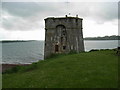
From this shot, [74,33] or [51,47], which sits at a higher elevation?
[74,33]

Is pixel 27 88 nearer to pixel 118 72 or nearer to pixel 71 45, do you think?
pixel 118 72

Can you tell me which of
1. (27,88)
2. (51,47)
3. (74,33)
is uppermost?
(74,33)

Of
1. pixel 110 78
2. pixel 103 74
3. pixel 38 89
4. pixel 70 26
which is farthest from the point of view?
pixel 70 26

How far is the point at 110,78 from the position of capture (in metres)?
12.8

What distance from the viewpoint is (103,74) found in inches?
544

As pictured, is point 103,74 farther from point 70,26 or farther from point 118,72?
point 70,26

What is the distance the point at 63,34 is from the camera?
36.1 meters

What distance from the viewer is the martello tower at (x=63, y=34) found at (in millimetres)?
35438

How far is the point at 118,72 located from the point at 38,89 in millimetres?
7080

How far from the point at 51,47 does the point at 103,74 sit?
77.3ft

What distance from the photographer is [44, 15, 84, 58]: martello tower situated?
35.4 meters

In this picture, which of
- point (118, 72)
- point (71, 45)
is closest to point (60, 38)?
point (71, 45)

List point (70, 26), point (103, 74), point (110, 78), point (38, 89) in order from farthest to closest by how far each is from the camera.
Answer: point (70, 26)
point (103, 74)
point (110, 78)
point (38, 89)

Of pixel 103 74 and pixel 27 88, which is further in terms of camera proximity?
pixel 103 74
